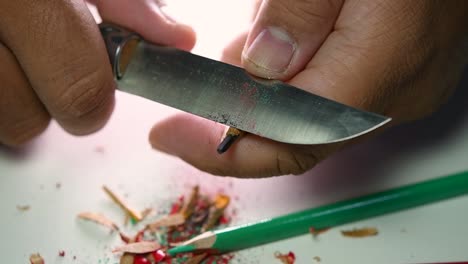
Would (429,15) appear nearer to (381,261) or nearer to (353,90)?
(353,90)

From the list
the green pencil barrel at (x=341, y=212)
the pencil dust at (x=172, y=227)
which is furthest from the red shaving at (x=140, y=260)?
the green pencil barrel at (x=341, y=212)

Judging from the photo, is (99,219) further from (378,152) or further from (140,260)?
(378,152)

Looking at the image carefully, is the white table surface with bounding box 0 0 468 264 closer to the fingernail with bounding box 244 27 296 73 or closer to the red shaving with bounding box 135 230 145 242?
the red shaving with bounding box 135 230 145 242

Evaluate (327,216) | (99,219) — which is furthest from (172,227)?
(327,216)

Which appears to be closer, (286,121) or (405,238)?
(286,121)

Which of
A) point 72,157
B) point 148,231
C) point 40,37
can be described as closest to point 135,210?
point 148,231

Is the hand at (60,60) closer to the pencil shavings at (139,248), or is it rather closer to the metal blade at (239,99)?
the metal blade at (239,99)
